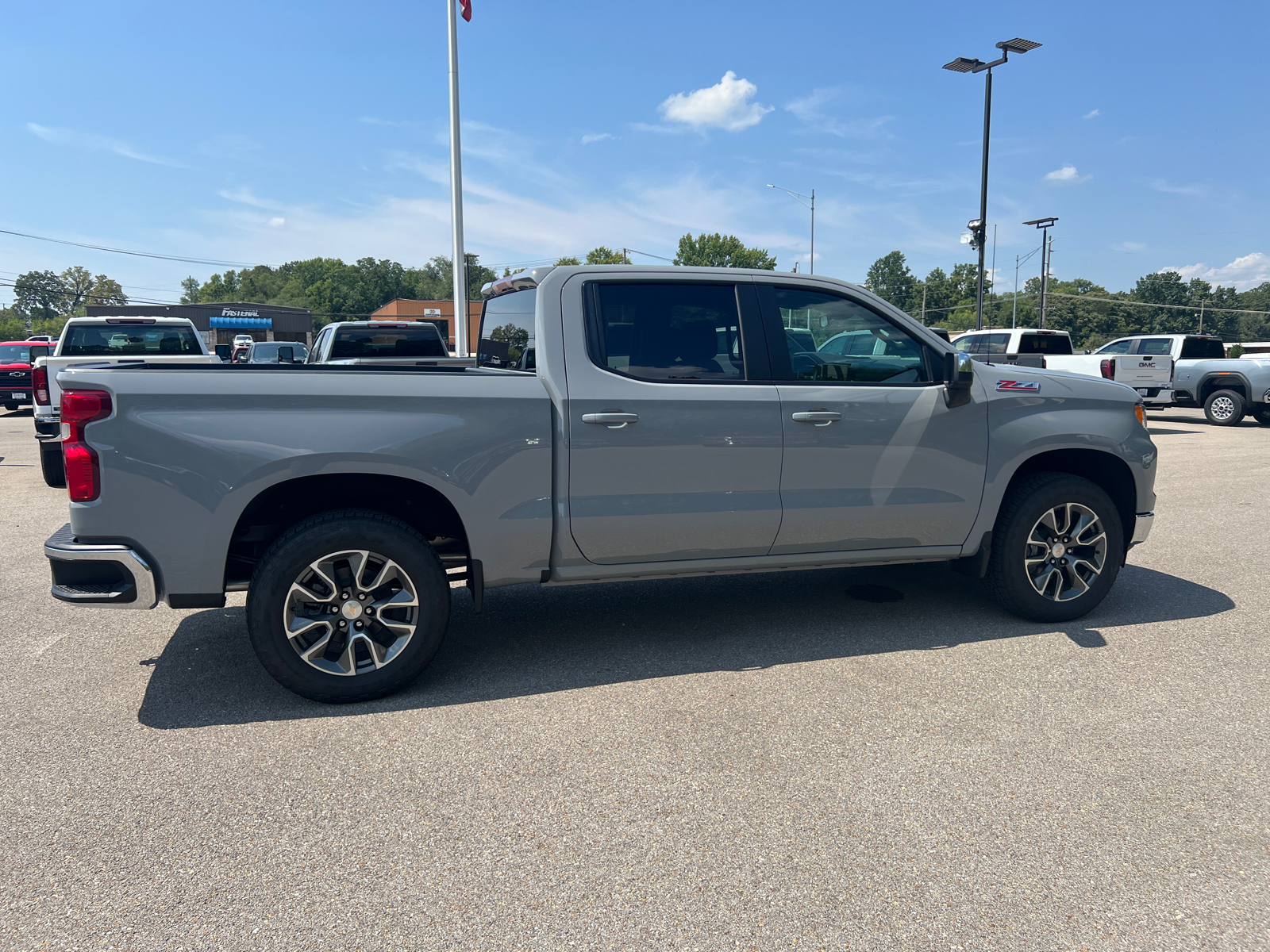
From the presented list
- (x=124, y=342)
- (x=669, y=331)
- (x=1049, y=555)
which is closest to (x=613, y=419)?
(x=669, y=331)

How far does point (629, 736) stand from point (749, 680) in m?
0.82

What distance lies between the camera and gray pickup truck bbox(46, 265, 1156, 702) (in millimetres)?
3652

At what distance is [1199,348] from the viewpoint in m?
19.3

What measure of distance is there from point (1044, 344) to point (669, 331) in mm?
16221

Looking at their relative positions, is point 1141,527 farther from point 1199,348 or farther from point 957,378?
point 1199,348

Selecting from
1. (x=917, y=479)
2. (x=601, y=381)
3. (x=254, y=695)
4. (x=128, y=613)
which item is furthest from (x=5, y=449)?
(x=917, y=479)

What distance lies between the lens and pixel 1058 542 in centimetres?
491

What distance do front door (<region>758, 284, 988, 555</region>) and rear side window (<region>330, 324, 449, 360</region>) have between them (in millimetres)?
8503

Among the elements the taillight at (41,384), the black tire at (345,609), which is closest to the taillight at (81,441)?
the black tire at (345,609)

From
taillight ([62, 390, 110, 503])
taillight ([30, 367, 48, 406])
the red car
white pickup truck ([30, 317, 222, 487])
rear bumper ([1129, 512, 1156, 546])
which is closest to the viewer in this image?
taillight ([62, 390, 110, 503])

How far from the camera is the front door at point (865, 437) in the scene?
4414mm

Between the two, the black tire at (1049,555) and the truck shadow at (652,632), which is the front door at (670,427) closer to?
the truck shadow at (652,632)

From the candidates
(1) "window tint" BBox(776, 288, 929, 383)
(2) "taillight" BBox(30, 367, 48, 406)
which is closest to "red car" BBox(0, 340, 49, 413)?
(2) "taillight" BBox(30, 367, 48, 406)

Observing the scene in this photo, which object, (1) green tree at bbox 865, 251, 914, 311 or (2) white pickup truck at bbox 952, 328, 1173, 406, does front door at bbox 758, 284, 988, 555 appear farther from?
(1) green tree at bbox 865, 251, 914, 311
